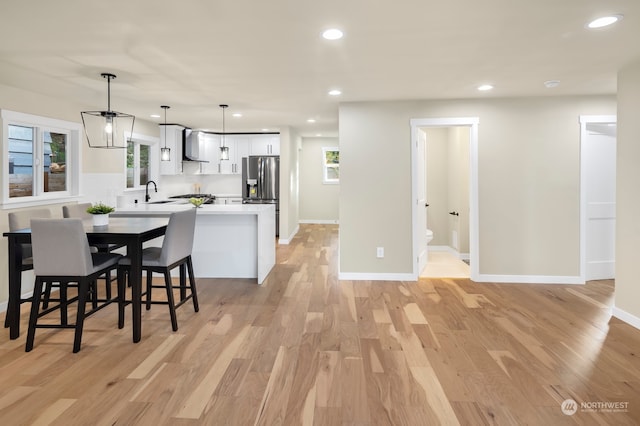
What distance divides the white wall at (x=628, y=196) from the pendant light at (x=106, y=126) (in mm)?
4315

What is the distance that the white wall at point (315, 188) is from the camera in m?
10.2

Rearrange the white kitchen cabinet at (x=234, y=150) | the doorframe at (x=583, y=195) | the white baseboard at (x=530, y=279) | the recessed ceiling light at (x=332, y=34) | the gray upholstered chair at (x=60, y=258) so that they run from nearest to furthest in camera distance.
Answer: the recessed ceiling light at (x=332, y=34)
the gray upholstered chair at (x=60, y=258)
the doorframe at (x=583, y=195)
the white baseboard at (x=530, y=279)
the white kitchen cabinet at (x=234, y=150)

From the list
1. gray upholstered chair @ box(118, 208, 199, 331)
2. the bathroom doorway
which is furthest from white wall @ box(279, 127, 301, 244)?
gray upholstered chair @ box(118, 208, 199, 331)

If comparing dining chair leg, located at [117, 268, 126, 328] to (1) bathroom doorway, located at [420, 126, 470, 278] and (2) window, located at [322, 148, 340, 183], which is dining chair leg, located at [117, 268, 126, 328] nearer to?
(1) bathroom doorway, located at [420, 126, 470, 278]

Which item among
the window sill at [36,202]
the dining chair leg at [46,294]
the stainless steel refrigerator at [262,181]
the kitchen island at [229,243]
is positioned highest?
the stainless steel refrigerator at [262,181]

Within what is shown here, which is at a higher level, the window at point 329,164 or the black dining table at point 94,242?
the window at point 329,164

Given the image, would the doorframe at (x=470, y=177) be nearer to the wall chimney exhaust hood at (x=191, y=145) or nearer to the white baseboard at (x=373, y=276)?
the white baseboard at (x=373, y=276)

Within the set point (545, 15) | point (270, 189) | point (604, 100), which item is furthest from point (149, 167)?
point (604, 100)

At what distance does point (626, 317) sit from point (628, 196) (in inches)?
42.0

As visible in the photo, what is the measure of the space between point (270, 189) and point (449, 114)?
4.25 metres

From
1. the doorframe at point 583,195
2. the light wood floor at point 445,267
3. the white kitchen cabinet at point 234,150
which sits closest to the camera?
the doorframe at point 583,195

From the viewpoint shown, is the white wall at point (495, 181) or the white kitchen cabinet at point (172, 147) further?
the white kitchen cabinet at point (172, 147)

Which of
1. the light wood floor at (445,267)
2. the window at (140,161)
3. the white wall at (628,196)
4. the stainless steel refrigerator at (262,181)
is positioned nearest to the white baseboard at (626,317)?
the white wall at (628,196)

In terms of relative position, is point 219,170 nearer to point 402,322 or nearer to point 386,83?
point 386,83
